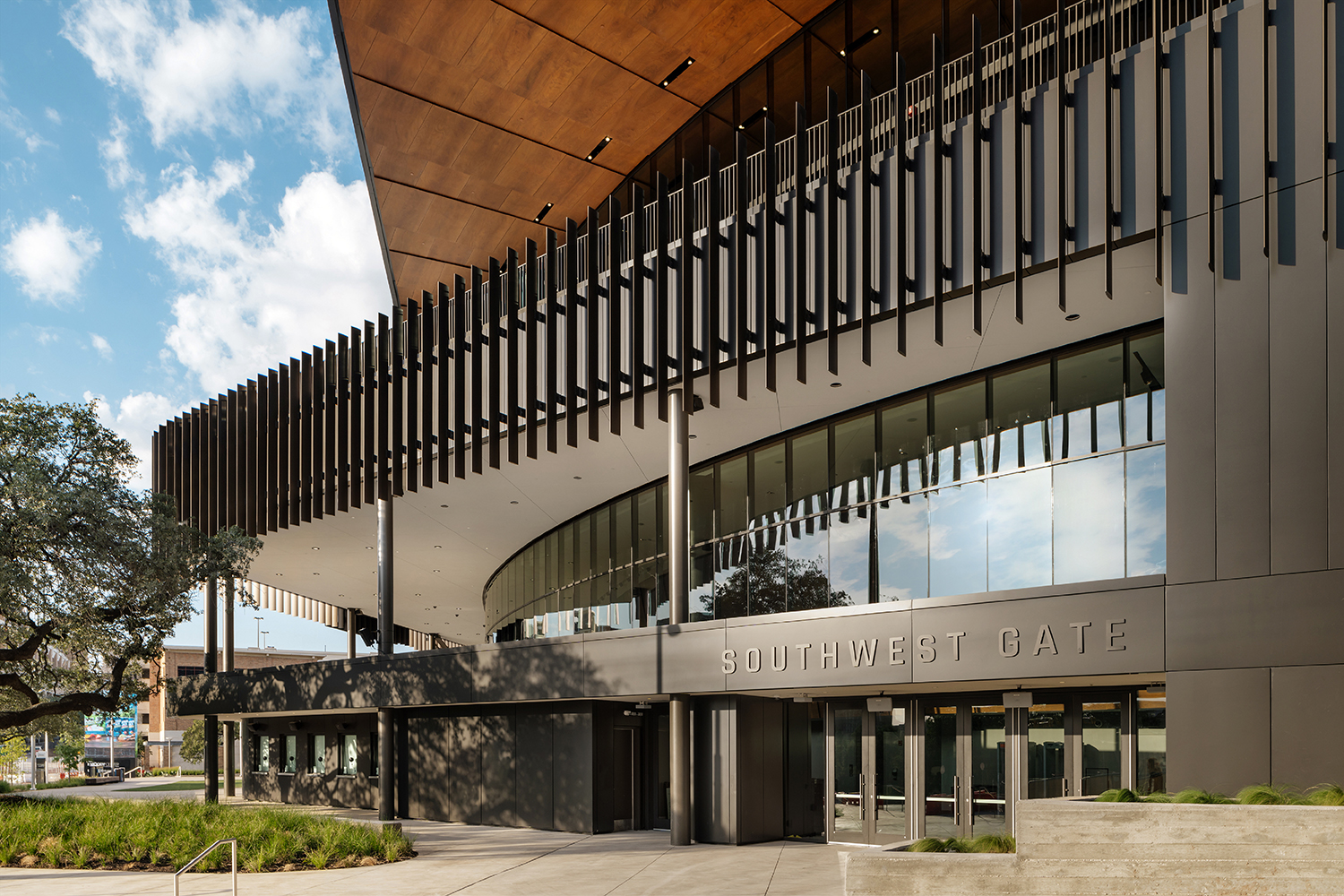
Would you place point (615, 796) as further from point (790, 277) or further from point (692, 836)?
point (790, 277)

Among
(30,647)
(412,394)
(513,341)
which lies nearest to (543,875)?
(513,341)

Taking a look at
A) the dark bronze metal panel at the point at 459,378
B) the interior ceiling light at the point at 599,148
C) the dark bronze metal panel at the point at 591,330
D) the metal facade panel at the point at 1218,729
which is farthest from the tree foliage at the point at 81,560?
the metal facade panel at the point at 1218,729

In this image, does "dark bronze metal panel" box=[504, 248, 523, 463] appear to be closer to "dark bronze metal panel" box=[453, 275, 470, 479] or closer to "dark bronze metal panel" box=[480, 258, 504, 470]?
"dark bronze metal panel" box=[480, 258, 504, 470]

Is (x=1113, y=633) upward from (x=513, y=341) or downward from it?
downward

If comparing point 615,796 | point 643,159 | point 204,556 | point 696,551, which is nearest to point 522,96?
point 643,159

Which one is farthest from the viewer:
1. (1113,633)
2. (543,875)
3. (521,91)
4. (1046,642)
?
(521,91)

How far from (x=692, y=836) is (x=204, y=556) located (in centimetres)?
1339

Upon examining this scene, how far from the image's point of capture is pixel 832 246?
16.9 metres

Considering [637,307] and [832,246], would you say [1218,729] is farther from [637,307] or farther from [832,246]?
[637,307]

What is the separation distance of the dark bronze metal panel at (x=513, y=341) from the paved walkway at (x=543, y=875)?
772 cm

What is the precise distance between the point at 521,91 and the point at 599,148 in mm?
2618

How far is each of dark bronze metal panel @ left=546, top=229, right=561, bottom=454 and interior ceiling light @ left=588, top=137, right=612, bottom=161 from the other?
4092mm

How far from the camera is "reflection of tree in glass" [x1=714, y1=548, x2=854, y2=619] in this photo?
62.5 feet

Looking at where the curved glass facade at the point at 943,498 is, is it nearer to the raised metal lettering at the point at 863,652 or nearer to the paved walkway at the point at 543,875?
the raised metal lettering at the point at 863,652
